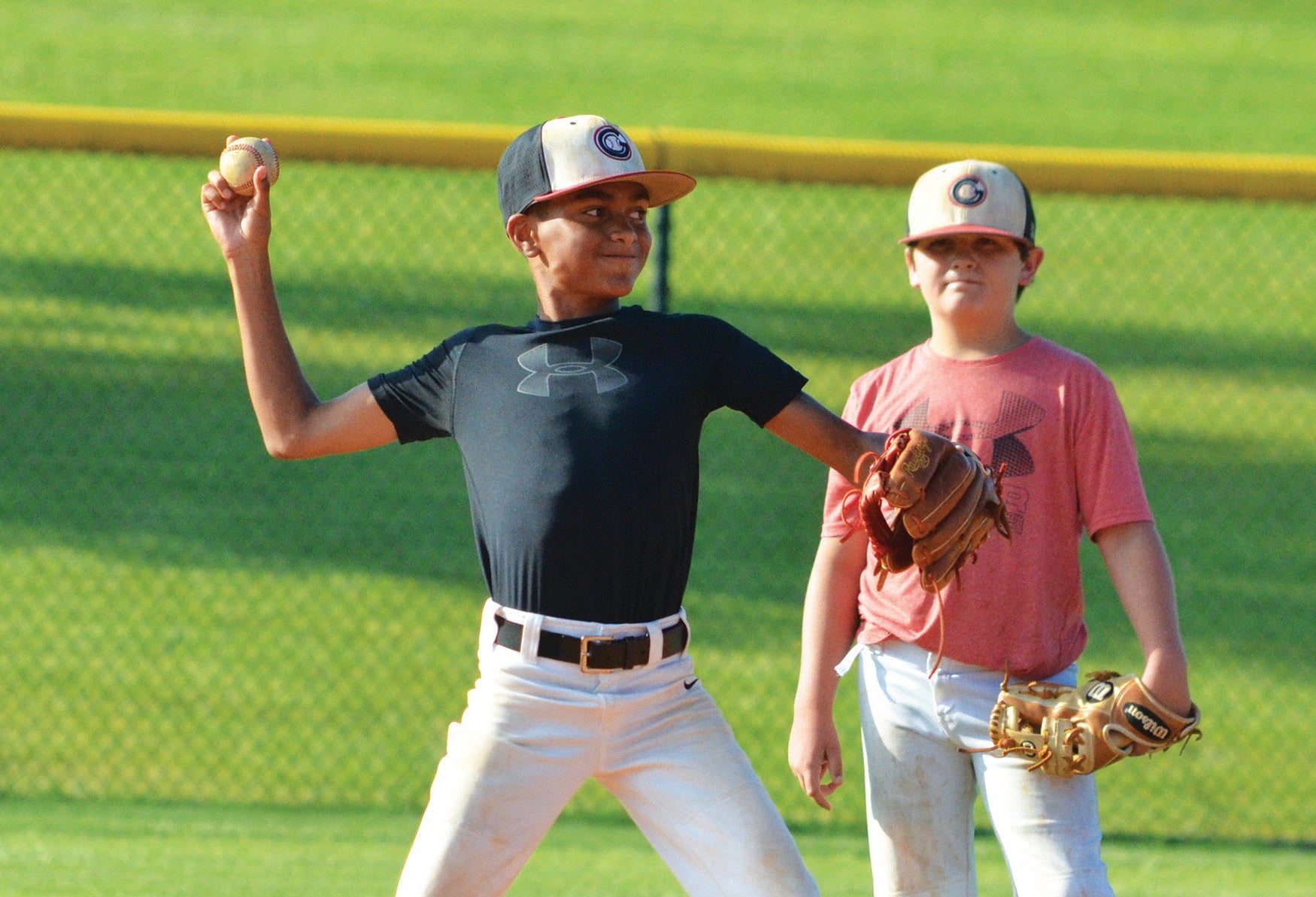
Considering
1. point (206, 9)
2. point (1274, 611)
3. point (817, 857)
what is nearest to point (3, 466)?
point (817, 857)

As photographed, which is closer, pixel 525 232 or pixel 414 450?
pixel 525 232

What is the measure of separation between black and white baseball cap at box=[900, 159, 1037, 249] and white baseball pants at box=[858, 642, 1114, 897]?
0.81m

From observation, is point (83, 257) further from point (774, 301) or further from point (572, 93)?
point (572, 93)

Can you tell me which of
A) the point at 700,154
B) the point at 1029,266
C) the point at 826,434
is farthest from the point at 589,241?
the point at 700,154

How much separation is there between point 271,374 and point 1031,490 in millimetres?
1416

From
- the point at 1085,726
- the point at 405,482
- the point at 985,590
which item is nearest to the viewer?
the point at 1085,726

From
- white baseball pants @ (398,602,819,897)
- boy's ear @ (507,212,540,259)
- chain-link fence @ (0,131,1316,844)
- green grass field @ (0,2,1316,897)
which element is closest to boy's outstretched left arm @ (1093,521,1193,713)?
white baseball pants @ (398,602,819,897)

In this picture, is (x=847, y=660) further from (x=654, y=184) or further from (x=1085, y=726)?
(x=654, y=184)

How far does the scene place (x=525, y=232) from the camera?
10.0ft

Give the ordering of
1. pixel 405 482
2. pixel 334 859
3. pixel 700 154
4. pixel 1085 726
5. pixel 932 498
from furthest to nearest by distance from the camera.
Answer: pixel 405 482 < pixel 700 154 < pixel 334 859 < pixel 1085 726 < pixel 932 498

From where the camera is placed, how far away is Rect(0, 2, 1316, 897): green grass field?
5543 millimetres

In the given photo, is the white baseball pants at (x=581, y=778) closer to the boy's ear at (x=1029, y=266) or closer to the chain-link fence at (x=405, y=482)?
the boy's ear at (x=1029, y=266)

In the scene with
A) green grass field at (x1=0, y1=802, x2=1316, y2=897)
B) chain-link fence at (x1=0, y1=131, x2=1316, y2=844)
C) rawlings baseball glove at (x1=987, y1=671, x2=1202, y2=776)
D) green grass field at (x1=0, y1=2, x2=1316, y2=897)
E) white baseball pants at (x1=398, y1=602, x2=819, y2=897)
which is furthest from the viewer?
chain-link fence at (x1=0, y1=131, x2=1316, y2=844)

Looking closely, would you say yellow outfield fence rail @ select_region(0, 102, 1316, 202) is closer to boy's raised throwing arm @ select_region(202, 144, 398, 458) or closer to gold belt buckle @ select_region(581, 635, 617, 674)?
boy's raised throwing arm @ select_region(202, 144, 398, 458)
